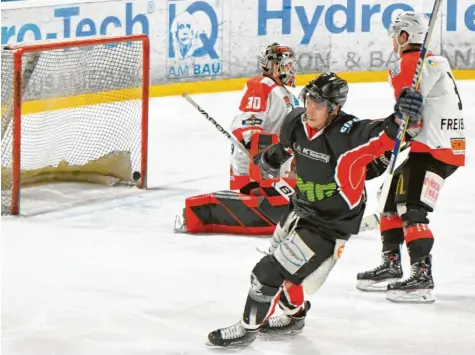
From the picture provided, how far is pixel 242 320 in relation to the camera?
15.0 feet

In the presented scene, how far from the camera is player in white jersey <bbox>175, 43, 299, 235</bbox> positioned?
21.2ft

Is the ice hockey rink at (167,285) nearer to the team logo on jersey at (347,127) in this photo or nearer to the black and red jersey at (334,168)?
the black and red jersey at (334,168)

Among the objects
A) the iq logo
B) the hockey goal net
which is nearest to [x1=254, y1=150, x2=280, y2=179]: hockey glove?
the hockey goal net

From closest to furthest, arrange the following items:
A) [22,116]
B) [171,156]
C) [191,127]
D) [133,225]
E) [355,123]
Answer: [355,123] < [133,225] < [22,116] < [171,156] < [191,127]

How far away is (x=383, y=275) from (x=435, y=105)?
0.80 metres

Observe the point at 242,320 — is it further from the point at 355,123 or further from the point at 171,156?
the point at 171,156

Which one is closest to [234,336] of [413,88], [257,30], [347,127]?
[347,127]

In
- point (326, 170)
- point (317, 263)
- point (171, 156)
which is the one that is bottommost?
point (171, 156)

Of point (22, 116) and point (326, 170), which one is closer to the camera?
point (326, 170)

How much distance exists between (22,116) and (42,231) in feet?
3.53

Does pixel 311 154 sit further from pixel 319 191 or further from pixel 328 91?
pixel 328 91

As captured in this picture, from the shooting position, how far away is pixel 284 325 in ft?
15.7

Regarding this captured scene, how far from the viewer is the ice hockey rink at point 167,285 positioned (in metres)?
4.74

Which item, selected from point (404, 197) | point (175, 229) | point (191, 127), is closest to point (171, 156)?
point (191, 127)
